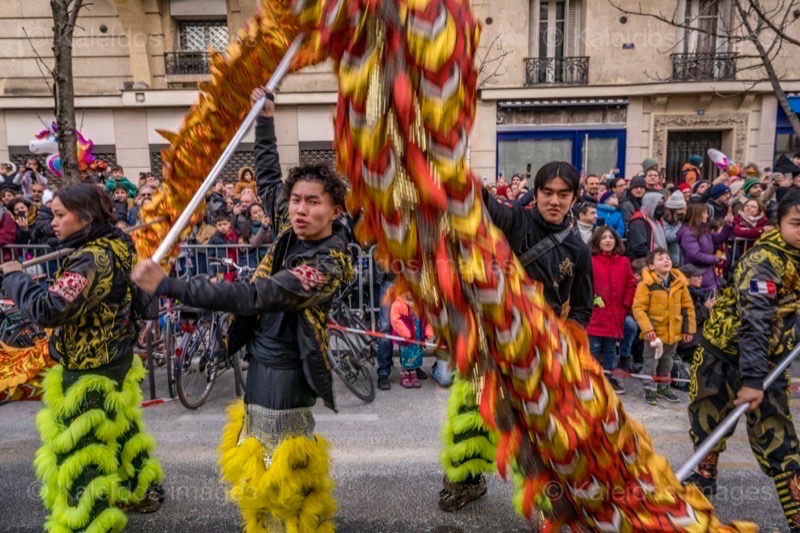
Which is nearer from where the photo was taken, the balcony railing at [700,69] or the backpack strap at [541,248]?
the backpack strap at [541,248]

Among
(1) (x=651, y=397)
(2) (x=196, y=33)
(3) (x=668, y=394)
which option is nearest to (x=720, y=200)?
(3) (x=668, y=394)

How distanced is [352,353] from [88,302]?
133 inches

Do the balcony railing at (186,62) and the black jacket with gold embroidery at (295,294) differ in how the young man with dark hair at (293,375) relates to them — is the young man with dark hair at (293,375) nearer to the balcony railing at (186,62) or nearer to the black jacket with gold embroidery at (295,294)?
the black jacket with gold embroidery at (295,294)

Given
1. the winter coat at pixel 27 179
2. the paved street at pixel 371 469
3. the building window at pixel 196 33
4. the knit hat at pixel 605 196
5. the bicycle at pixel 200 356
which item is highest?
the building window at pixel 196 33

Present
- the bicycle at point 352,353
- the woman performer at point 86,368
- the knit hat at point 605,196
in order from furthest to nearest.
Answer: the knit hat at point 605,196 < the bicycle at point 352,353 < the woman performer at point 86,368

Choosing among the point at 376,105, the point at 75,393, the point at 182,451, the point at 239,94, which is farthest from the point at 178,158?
the point at 182,451

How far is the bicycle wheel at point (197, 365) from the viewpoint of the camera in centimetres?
567

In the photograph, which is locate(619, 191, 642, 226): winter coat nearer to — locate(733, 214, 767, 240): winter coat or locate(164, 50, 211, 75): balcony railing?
locate(733, 214, 767, 240): winter coat

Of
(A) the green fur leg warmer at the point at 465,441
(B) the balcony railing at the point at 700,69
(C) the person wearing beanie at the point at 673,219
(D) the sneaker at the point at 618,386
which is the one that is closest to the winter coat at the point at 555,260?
(A) the green fur leg warmer at the point at 465,441

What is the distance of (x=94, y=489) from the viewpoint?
10.0 ft

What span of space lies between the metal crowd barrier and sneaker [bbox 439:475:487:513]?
3.41 metres

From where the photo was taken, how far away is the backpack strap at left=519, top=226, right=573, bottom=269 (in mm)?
3109

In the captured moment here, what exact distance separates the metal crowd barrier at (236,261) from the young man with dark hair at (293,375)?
4152 mm

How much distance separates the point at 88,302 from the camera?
9.82ft
